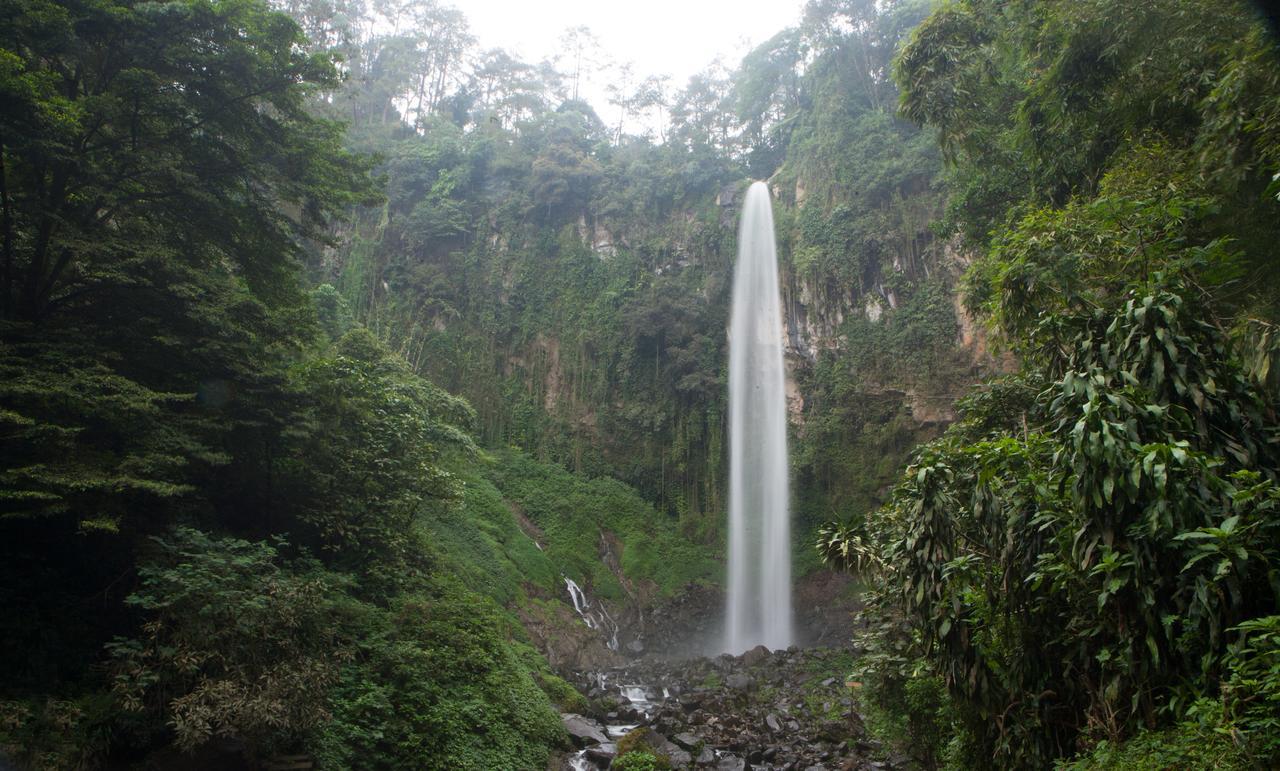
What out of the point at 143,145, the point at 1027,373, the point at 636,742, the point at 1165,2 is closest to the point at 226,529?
the point at 143,145

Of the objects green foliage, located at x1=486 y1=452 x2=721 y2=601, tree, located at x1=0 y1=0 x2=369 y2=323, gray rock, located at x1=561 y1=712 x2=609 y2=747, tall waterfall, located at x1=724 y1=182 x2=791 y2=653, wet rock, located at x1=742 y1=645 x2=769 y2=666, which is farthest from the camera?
green foliage, located at x1=486 y1=452 x2=721 y2=601

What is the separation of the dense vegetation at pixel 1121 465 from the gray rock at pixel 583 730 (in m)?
4.62

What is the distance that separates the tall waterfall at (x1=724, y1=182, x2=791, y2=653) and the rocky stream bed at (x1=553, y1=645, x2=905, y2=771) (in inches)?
223

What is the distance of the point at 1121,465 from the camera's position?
183 inches

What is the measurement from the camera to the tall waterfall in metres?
23.0

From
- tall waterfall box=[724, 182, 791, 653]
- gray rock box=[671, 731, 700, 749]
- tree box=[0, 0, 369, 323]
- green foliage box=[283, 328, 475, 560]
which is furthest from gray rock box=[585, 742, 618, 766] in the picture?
tall waterfall box=[724, 182, 791, 653]

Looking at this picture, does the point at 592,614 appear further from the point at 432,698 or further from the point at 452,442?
the point at 432,698

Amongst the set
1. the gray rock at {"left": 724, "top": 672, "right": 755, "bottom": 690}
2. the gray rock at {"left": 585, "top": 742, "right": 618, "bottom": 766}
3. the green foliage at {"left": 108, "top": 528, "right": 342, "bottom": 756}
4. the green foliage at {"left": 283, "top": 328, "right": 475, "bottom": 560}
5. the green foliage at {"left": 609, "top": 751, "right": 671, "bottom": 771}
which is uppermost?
the green foliage at {"left": 283, "top": 328, "right": 475, "bottom": 560}

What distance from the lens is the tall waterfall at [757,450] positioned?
906 inches

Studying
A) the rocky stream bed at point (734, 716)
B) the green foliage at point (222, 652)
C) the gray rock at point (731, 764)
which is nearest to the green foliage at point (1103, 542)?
the rocky stream bed at point (734, 716)

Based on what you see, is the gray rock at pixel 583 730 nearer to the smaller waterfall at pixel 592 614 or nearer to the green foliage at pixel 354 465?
the green foliage at pixel 354 465

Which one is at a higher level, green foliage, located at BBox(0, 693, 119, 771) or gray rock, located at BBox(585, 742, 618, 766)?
green foliage, located at BBox(0, 693, 119, 771)

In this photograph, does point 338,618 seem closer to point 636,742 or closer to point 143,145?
point 636,742

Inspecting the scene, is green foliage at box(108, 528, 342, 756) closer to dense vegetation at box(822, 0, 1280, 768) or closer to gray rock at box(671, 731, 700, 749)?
gray rock at box(671, 731, 700, 749)
